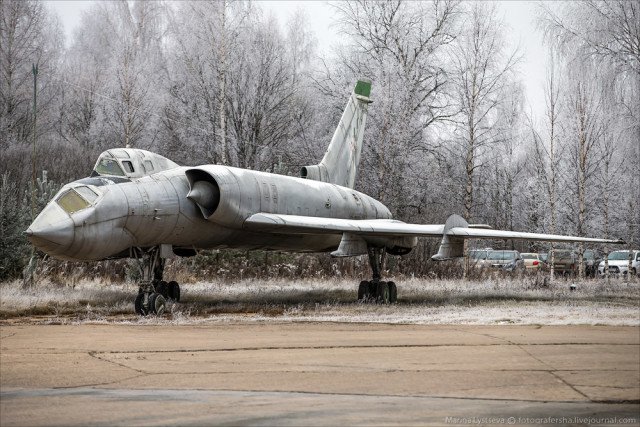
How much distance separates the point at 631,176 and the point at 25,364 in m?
26.1

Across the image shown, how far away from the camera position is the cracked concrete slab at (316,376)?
516cm

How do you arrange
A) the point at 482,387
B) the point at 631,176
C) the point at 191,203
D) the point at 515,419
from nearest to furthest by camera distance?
the point at 515,419, the point at 482,387, the point at 191,203, the point at 631,176

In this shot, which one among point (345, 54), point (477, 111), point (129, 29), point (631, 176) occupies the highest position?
point (129, 29)

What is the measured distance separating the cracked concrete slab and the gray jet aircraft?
346cm

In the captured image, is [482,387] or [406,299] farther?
[406,299]

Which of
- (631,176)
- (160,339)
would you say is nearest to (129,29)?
(631,176)

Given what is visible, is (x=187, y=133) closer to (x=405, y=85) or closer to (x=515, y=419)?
(x=405, y=85)

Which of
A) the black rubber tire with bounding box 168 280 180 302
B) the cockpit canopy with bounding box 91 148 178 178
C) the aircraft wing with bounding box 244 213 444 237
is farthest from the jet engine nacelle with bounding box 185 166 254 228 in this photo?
the black rubber tire with bounding box 168 280 180 302

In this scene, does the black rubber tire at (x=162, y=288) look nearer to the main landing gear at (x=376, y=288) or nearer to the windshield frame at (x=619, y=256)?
the main landing gear at (x=376, y=288)

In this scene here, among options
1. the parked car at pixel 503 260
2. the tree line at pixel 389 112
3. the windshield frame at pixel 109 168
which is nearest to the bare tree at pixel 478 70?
the tree line at pixel 389 112

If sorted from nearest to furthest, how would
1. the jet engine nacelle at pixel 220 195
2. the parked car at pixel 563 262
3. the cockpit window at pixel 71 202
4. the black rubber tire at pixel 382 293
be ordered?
the cockpit window at pixel 71 202
the jet engine nacelle at pixel 220 195
the black rubber tire at pixel 382 293
the parked car at pixel 563 262

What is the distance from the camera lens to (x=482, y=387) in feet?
20.0

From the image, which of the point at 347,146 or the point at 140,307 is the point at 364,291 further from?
the point at 140,307

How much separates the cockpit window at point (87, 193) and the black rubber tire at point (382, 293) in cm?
721
